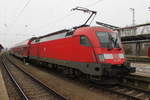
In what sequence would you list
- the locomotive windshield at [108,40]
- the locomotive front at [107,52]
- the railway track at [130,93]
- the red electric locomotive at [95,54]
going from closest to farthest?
the railway track at [130,93]
the locomotive front at [107,52]
the red electric locomotive at [95,54]
the locomotive windshield at [108,40]

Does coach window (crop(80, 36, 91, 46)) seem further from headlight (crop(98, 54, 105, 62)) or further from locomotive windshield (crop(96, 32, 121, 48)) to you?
headlight (crop(98, 54, 105, 62))

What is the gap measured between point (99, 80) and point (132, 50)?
23.9m

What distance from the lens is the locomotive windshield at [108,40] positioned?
835cm

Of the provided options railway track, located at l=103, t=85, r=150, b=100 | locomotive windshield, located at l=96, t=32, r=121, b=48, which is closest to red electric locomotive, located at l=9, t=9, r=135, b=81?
locomotive windshield, located at l=96, t=32, r=121, b=48

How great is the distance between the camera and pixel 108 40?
8.55 meters

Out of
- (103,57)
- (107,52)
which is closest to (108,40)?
(107,52)

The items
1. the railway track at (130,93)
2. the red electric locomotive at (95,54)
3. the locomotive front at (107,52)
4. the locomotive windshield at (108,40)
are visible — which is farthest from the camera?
the locomotive windshield at (108,40)

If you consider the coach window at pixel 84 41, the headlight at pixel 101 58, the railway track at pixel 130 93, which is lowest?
the railway track at pixel 130 93

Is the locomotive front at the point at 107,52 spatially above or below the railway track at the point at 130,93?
above

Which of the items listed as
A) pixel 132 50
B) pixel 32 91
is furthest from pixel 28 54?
pixel 132 50

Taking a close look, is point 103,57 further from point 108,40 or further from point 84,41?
point 84,41

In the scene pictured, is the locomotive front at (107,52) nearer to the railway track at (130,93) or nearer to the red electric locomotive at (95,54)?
the red electric locomotive at (95,54)

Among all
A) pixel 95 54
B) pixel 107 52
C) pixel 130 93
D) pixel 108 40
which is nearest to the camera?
pixel 130 93

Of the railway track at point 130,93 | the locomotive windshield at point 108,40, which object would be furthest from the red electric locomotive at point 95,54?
the railway track at point 130,93
